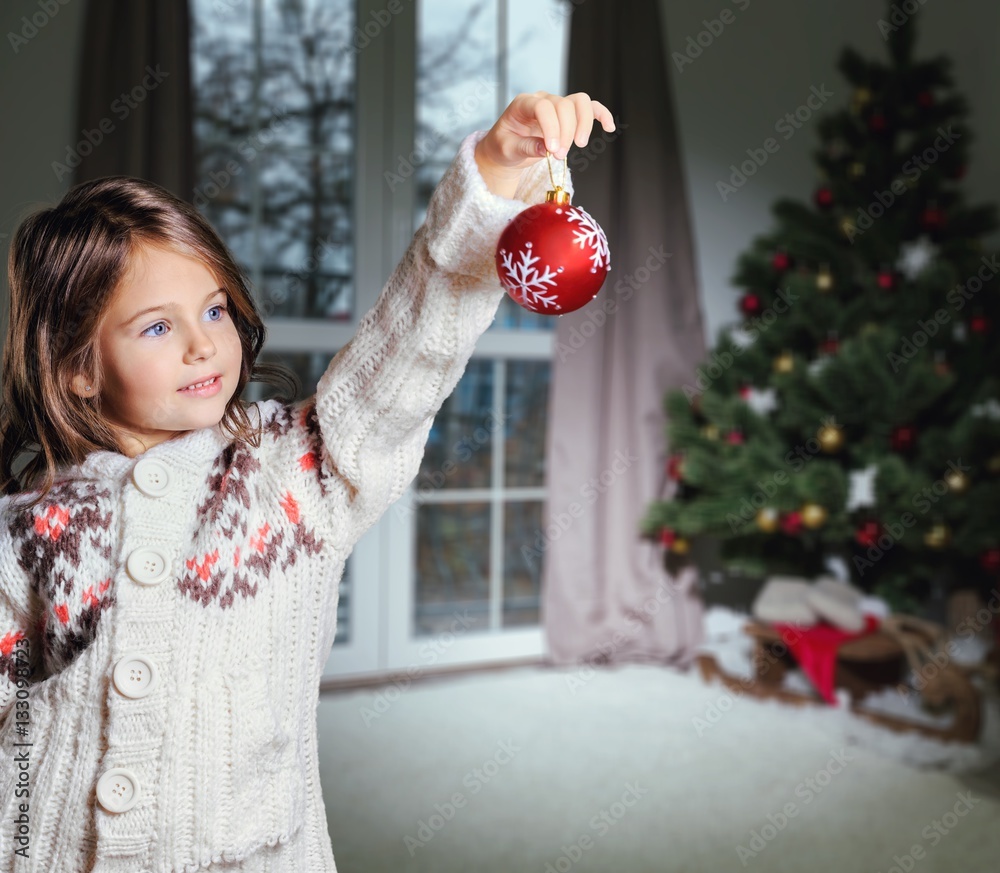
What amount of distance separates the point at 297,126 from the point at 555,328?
3.31 ft

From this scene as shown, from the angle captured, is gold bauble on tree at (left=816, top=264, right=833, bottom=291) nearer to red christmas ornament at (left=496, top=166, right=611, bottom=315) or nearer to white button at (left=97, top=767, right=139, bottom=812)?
red christmas ornament at (left=496, top=166, right=611, bottom=315)

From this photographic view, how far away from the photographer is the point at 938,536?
8.18ft

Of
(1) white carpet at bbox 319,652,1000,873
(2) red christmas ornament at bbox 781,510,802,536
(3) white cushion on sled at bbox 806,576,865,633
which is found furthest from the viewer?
(2) red christmas ornament at bbox 781,510,802,536

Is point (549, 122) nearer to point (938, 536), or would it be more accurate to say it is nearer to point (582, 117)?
point (582, 117)

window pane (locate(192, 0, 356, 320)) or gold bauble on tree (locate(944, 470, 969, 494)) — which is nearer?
gold bauble on tree (locate(944, 470, 969, 494))

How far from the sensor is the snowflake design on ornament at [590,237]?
0.64 meters

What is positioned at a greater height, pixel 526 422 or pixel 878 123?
pixel 878 123

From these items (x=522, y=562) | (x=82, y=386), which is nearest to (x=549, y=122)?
(x=82, y=386)

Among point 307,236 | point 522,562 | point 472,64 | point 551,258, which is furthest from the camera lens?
point 522,562

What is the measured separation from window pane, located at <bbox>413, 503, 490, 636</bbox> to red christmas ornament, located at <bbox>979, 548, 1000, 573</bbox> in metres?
1.48

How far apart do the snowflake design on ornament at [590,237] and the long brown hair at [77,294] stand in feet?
1.08

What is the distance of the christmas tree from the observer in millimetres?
2529

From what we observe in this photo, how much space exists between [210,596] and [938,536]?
2226 mm

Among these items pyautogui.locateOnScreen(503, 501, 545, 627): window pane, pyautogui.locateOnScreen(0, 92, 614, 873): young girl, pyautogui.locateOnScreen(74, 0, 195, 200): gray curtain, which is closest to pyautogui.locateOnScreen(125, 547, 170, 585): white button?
pyautogui.locateOnScreen(0, 92, 614, 873): young girl
